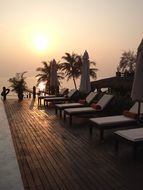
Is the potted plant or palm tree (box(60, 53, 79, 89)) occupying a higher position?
palm tree (box(60, 53, 79, 89))

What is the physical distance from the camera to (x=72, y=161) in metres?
5.71

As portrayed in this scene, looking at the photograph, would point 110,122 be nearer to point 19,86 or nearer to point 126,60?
point 19,86

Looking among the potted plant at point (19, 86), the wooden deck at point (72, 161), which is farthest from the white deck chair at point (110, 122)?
the potted plant at point (19, 86)

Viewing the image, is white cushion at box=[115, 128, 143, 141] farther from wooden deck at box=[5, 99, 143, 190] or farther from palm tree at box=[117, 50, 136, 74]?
palm tree at box=[117, 50, 136, 74]

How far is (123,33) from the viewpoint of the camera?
19.6m

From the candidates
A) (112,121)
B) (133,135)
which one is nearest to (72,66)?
(112,121)

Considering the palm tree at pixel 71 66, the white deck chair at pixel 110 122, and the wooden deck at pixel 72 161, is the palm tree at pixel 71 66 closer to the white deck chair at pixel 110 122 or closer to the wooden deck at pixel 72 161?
the wooden deck at pixel 72 161

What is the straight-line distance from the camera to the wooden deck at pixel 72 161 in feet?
15.3

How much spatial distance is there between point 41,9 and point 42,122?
6.36 metres

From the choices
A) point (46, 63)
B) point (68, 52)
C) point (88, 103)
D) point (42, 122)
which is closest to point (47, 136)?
point (42, 122)

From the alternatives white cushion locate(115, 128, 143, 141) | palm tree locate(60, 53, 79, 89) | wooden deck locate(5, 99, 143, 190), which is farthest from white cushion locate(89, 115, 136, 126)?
palm tree locate(60, 53, 79, 89)

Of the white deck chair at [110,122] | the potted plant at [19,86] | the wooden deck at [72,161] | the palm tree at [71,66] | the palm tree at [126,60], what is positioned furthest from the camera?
the palm tree at [126,60]

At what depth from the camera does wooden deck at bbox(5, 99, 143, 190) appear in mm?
4655

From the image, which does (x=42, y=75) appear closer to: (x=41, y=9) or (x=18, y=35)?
(x=18, y=35)
